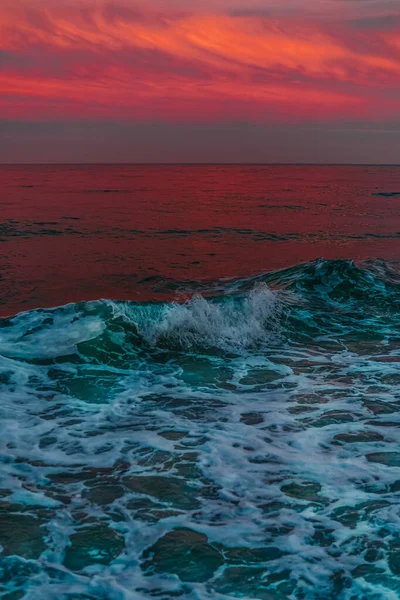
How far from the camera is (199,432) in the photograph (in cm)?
675

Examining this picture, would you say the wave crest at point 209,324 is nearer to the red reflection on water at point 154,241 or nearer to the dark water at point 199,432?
the dark water at point 199,432

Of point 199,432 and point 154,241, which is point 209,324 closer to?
point 199,432

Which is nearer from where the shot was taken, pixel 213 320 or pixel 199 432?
pixel 199 432

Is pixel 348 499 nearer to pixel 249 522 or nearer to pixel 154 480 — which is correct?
pixel 249 522

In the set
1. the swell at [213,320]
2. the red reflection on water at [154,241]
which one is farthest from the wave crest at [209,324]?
the red reflection on water at [154,241]

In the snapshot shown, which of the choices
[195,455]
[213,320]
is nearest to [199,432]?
[195,455]

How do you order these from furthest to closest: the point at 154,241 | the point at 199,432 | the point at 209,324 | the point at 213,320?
the point at 154,241, the point at 213,320, the point at 209,324, the point at 199,432

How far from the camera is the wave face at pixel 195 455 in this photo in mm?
4277

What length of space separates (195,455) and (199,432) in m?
0.62

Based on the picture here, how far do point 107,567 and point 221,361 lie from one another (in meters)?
5.54

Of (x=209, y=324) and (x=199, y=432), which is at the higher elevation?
(x=209, y=324)


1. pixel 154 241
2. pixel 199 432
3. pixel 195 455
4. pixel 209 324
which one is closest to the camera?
pixel 195 455

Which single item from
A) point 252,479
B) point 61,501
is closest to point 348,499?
point 252,479

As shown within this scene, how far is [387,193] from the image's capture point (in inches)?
1929
